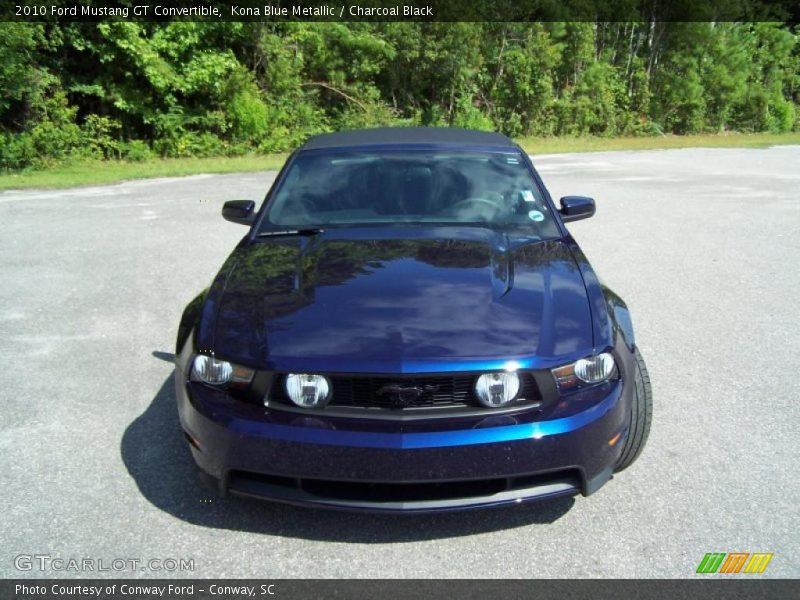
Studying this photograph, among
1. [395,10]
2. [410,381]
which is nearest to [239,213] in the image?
[410,381]

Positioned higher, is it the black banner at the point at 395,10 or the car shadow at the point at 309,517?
the black banner at the point at 395,10

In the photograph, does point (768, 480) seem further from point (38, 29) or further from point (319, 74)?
point (319, 74)

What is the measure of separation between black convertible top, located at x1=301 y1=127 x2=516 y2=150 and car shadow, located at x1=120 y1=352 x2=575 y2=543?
7.30 feet

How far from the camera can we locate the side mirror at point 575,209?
4.27 meters

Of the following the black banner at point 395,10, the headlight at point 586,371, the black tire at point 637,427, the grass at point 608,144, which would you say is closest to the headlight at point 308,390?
the headlight at point 586,371

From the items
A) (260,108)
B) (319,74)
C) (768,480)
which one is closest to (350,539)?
(768,480)

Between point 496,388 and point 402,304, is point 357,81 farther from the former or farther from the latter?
point 496,388

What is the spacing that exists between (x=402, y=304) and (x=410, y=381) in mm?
436

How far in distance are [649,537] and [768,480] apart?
788mm

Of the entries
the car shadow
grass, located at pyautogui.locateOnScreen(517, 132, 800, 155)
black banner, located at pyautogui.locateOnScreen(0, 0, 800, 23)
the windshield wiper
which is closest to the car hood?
the windshield wiper

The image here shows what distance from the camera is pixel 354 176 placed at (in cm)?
409

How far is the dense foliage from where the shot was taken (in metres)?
19.7

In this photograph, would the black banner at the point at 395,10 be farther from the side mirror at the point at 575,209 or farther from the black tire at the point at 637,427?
the black tire at the point at 637,427
